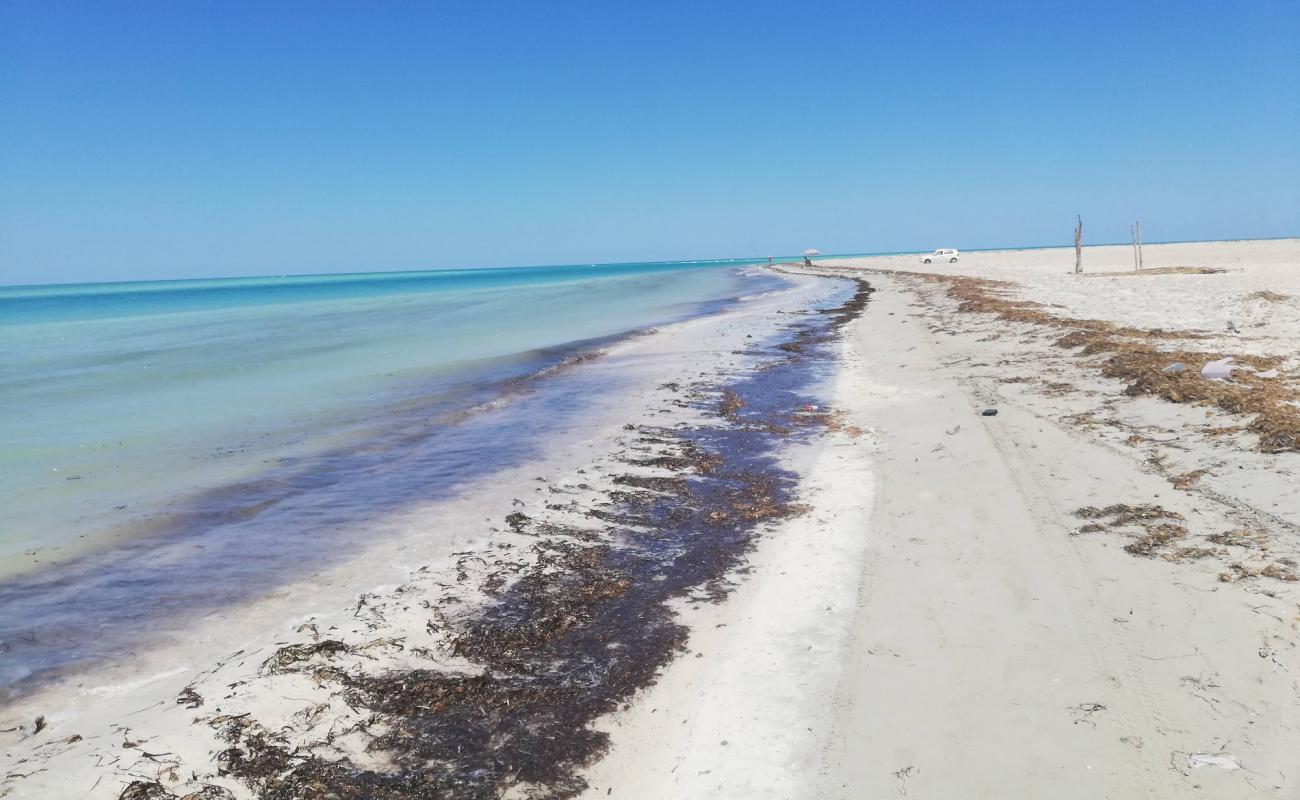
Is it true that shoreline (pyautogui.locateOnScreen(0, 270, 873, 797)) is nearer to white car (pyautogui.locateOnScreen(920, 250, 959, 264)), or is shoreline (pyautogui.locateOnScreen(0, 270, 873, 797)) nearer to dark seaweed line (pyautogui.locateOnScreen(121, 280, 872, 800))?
dark seaweed line (pyautogui.locateOnScreen(121, 280, 872, 800))

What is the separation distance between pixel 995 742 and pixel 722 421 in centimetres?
809

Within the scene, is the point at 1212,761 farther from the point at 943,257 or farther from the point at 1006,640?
the point at 943,257

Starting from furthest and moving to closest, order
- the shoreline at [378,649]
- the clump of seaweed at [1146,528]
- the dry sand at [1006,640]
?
the clump of seaweed at [1146,528] → the shoreline at [378,649] → the dry sand at [1006,640]

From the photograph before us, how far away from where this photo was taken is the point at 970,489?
7.18 m

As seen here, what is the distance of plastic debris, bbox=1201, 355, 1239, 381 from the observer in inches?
370

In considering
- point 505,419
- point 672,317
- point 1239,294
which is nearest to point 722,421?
point 505,419

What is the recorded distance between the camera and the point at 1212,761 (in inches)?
128

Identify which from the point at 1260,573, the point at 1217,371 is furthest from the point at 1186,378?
Result: the point at 1260,573

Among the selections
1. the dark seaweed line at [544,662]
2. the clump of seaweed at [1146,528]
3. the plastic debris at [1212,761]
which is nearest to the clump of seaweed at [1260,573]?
the clump of seaweed at [1146,528]

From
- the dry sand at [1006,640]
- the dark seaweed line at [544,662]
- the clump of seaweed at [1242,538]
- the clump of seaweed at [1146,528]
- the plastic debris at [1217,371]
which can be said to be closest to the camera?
the dry sand at [1006,640]

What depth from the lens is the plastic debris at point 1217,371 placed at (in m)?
9.41

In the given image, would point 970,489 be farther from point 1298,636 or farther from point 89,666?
point 89,666

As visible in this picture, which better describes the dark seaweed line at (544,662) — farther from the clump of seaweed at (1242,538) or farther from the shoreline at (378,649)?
the clump of seaweed at (1242,538)

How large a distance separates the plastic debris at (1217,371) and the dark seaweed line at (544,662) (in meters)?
6.10
